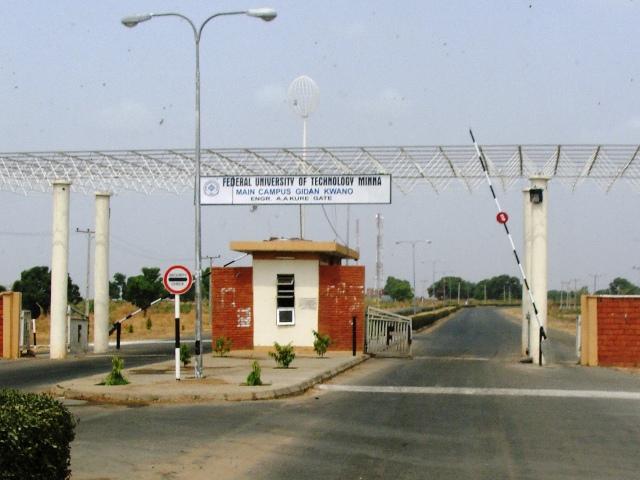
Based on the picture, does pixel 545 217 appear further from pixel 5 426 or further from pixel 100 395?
pixel 5 426

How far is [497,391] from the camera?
17.3 meters

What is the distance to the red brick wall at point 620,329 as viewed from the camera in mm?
24312

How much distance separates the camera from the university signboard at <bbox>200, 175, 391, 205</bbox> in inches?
1022

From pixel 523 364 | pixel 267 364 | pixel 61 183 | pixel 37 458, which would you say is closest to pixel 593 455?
pixel 37 458

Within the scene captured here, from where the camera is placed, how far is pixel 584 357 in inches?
984

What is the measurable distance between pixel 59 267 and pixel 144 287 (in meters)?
58.9

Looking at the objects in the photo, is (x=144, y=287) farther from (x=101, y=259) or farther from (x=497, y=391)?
(x=497, y=391)

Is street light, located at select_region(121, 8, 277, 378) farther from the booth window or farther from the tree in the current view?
the tree

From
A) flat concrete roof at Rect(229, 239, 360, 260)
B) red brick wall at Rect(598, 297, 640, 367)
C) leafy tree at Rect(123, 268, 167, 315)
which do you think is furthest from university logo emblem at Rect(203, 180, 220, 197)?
leafy tree at Rect(123, 268, 167, 315)

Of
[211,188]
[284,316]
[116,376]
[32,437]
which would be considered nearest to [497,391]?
[116,376]

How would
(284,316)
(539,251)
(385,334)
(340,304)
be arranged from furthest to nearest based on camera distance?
(385,334) → (284,316) → (340,304) → (539,251)

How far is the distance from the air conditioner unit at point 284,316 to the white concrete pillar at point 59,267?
6.88 m

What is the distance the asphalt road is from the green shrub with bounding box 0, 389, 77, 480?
206 centimetres

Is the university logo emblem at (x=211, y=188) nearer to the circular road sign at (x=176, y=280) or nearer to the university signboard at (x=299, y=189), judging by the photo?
the university signboard at (x=299, y=189)
